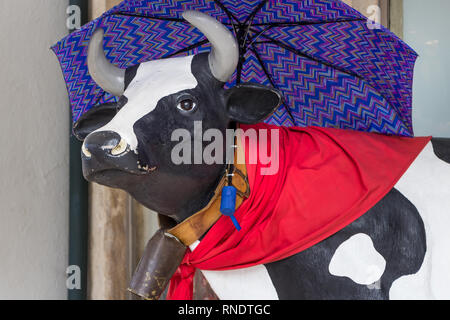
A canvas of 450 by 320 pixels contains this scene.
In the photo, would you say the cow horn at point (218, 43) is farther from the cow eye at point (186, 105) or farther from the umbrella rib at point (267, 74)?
the umbrella rib at point (267, 74)

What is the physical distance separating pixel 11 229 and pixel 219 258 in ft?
3.09

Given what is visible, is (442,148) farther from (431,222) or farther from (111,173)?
(111,173)

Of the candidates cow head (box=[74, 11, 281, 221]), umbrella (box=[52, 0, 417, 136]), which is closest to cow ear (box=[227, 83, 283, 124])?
cow head (box=[74, 11, 281, 221])

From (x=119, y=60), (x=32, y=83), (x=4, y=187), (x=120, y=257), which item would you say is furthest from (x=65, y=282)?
(x=119, y=60)

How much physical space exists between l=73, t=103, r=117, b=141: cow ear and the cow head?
0.16 ft

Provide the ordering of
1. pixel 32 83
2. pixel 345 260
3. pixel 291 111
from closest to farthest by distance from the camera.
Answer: pixel 345 260
pixel 291 111
pixel 32 83

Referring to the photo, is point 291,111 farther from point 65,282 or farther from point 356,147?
point 65,282

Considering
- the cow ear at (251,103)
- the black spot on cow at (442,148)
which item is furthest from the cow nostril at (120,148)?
the black spot on cow at (442,148)

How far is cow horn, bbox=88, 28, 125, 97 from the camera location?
1.24 m

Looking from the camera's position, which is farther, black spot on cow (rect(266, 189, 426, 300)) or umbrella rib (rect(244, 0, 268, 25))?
umbrella rib (rect(244, 0, 268, 25))

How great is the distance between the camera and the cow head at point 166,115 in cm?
103

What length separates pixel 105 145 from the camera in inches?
39.6

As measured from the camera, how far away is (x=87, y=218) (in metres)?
2.05

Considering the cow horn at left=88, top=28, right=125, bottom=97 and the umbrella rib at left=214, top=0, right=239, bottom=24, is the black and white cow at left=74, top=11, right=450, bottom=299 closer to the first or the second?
the cow horn at left=88, top=28, right=125, bottom=97
